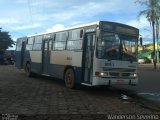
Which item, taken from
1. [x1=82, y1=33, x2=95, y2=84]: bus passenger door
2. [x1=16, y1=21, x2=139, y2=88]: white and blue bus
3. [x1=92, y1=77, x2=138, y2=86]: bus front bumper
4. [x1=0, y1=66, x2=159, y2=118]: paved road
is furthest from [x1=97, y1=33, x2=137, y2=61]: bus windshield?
[x1=0, y1=66, x2=159, y2=118]: paved road

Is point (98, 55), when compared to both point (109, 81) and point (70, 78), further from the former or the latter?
point (70, 78)

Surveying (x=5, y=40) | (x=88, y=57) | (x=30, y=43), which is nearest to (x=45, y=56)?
(x=30, y=43)

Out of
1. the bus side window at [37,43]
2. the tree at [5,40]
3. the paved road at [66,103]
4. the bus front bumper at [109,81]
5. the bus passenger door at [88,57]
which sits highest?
the tree at [5,40]

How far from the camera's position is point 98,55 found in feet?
52.1

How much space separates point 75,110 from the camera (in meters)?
11.7

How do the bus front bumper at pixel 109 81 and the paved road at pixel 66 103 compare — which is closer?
the paved road at pixel 66 103

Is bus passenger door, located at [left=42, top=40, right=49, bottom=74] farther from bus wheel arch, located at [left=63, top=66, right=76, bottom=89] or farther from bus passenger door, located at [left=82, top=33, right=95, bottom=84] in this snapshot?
bus passenger door, located at [left=82, top=33, right=95, bottom=84]

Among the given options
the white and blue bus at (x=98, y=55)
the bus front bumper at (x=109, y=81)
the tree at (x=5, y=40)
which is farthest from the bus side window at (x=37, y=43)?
the tree at (x=5, y=40)

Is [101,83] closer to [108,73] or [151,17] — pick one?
[108,73]

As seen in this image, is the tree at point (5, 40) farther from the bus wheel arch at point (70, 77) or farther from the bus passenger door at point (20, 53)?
the bus wheel arch at point (70, 77)

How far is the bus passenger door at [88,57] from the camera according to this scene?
1638cm

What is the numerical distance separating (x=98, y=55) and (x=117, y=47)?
1029 mm

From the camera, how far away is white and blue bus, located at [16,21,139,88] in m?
16.0

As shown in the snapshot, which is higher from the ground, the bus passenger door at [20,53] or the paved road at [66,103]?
the bus passenger door at [20,53]
